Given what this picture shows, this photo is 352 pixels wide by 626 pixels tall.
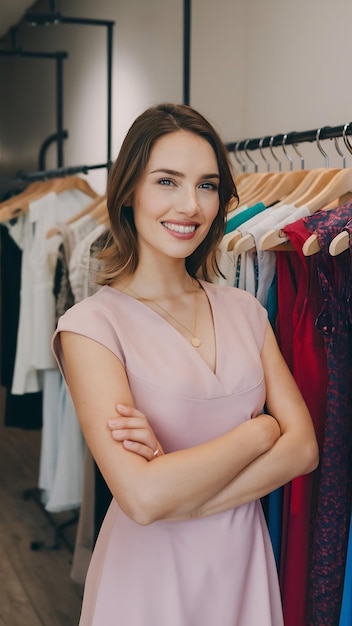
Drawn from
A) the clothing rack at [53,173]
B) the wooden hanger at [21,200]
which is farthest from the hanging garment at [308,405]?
the wooden hanger at [21,200]

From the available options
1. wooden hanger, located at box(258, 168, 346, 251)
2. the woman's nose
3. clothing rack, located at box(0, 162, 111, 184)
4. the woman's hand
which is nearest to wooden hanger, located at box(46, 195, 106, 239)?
clothing rack, located at box(0, 162, 111, 184)

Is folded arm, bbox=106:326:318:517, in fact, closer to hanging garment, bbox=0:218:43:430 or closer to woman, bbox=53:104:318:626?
woman, bbox=53:104:318:626

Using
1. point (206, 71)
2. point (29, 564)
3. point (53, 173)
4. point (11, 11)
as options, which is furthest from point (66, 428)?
point (11, 11)

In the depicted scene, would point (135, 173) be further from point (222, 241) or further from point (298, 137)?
point (298, 137)

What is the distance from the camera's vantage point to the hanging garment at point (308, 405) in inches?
58.2

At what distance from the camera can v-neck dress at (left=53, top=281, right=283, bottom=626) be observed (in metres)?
1.29

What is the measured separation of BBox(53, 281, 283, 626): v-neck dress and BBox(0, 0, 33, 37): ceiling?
144 inches

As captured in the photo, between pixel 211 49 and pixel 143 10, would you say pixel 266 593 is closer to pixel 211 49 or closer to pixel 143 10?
pixel 211 49

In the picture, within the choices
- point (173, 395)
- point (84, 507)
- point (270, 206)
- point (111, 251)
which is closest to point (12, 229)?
point (84, 507)

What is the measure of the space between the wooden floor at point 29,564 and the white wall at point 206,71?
5.35ft

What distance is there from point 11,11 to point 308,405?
3996 mm

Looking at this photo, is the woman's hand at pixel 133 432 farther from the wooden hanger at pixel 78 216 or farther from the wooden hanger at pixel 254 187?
the wooden hanger at pixel 78 216

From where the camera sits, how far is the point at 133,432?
1178 millimetres

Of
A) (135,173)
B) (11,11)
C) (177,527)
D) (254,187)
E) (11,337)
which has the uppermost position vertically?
(11,11)
